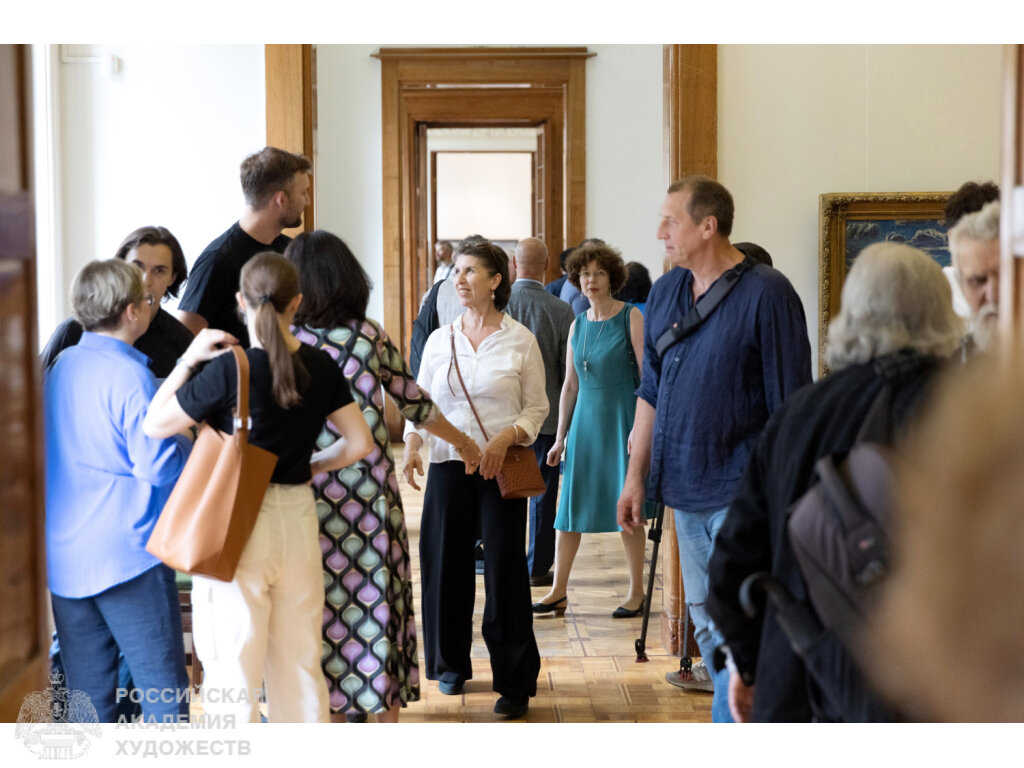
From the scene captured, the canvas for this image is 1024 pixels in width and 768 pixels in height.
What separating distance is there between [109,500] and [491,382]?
147cm

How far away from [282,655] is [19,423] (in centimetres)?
125

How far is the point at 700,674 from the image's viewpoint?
167 inches

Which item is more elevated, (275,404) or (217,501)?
(275,404)

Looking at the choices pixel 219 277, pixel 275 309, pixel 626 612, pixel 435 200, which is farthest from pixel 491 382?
pixel 435 200

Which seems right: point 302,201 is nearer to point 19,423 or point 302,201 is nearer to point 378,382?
point 378,382

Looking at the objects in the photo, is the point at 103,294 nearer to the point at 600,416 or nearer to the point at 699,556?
the point at 699,556

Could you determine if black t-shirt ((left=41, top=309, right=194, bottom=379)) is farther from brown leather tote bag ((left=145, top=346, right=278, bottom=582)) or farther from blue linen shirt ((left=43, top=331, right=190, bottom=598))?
brown leather tote bag ((left=145, top=346, right=278, bottom=582))

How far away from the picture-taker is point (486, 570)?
390cm

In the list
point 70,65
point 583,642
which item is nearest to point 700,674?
point 583,642

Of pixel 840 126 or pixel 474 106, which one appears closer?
pixel 840 126

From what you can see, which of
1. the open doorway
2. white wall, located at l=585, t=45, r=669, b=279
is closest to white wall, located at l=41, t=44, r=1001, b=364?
white wall, located at l=585, t=45, r=669, b=279

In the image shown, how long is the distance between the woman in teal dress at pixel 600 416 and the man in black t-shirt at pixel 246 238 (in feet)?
5.58

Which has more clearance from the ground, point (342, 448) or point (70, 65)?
point (70, 65)

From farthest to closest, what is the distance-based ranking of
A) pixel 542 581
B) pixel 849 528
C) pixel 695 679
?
pixel 542 581
pixel 695 679
pixel 849 528
